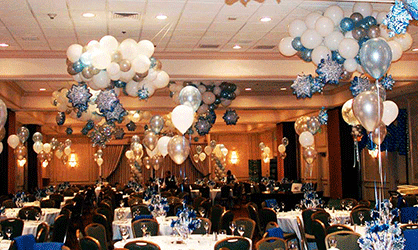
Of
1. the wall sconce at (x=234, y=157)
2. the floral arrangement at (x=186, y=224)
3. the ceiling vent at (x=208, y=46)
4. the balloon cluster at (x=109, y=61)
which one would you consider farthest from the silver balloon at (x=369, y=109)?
the wall sconce at (x=234, y=157)

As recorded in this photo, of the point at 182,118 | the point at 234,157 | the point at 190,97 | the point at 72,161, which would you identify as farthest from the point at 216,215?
the point at 72,161

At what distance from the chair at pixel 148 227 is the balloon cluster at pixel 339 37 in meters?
3.14

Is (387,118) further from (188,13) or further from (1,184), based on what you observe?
(1,184)

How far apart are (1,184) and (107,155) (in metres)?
11.6

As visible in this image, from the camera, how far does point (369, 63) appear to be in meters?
5.38

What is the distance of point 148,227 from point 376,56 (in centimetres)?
410

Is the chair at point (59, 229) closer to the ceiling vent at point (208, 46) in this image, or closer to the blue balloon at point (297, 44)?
the ceiling vent at point (208, 46)

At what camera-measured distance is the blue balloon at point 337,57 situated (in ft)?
23.7

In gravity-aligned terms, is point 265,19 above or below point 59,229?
above

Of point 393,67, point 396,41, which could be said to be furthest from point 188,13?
point 393,67

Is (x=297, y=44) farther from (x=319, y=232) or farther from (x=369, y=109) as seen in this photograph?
(x=319, y=232)

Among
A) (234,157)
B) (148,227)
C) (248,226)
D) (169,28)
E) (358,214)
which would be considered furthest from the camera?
(234,157)

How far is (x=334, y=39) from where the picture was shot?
7.09m

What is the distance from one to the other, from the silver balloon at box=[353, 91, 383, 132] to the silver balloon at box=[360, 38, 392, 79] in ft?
0.87
